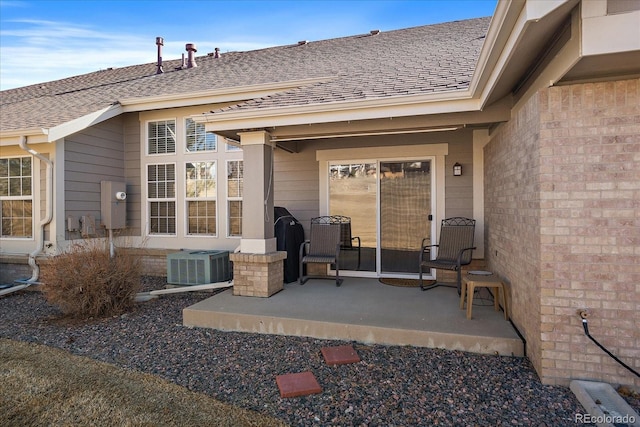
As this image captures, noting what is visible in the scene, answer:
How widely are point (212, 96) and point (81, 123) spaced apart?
7.49ft

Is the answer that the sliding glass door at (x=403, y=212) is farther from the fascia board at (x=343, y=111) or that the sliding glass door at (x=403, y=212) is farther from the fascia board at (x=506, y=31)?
the fascia board at (x=506, y=31)

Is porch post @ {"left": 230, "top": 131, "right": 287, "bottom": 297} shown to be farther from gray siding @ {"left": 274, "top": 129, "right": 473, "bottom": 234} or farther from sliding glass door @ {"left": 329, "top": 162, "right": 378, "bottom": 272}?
sliding glass door @ {"left": 329, "top": 162, "right": 378, "bottom": 272}

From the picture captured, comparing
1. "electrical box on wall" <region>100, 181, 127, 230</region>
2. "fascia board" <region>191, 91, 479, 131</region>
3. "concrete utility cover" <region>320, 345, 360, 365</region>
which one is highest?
"fascia board" <region>191, 91, 479, 131</region>

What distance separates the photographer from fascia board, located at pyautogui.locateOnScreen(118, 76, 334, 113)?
6138 mm

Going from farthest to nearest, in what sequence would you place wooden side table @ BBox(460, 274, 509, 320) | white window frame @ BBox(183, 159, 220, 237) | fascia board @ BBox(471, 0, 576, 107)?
white window frame @ BBox(183, 159, 220, 237)
wooden side table @ BBox(460, 274, 509, 320)
fascia board @ BBox(471, 0, 576, 107)

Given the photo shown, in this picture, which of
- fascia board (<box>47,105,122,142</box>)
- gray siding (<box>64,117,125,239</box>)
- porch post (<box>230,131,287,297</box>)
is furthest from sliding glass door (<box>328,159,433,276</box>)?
gray siding (<box>64,117,125,239</box>)

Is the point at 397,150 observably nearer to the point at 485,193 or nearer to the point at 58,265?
the point at 485,193

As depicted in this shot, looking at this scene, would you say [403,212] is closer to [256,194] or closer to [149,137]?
[256,194]

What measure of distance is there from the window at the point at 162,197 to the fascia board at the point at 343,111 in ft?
9.58

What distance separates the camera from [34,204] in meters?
6.36

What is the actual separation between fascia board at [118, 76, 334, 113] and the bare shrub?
129 inches

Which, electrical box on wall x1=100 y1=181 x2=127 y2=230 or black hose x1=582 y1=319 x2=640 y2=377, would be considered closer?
black hose x1=582 y1=319 x2=640 y2=377

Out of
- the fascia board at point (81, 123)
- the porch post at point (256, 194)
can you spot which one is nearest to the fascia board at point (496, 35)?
the porch post at point (256, 194)

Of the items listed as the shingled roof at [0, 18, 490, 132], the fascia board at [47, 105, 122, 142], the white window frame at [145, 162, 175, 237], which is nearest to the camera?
the shingled roof at [0, 18, 490, 132]
